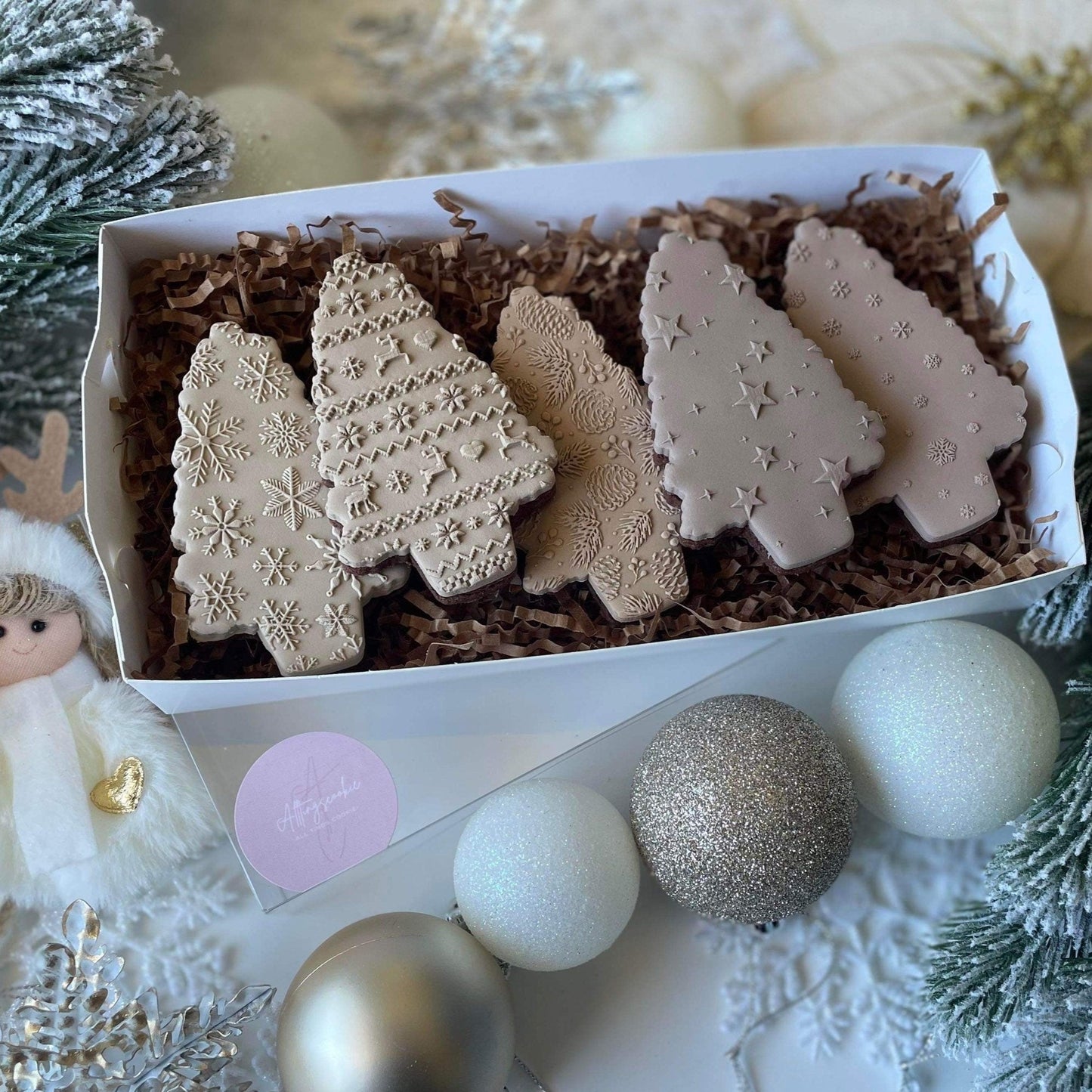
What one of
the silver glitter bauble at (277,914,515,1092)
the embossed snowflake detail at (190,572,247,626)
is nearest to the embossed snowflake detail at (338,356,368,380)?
the embossed snowflake detail at (190,572,247,626)

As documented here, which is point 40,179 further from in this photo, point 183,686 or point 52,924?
point 52,924

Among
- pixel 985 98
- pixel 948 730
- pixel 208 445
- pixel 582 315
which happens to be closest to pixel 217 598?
pixel 208 445

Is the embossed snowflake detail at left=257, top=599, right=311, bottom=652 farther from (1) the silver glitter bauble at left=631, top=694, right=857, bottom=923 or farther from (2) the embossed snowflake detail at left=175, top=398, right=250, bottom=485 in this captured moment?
(1) the silver glitter bauble at left=631, top=694, right=857, bottom=923

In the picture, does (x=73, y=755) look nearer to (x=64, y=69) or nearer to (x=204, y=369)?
(x=204, y=369)

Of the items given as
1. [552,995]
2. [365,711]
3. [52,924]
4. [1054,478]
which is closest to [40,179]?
[365,711]

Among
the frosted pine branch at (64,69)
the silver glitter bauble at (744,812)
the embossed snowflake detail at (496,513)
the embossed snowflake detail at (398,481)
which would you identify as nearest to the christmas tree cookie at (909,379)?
the silver glitter bauble at (744,812)
